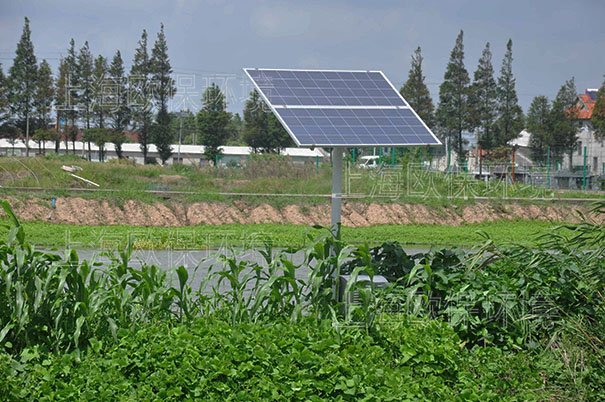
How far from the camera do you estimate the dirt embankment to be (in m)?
19.0

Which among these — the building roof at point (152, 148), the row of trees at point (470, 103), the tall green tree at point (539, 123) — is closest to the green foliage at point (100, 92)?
the building roof at point (152, 148)

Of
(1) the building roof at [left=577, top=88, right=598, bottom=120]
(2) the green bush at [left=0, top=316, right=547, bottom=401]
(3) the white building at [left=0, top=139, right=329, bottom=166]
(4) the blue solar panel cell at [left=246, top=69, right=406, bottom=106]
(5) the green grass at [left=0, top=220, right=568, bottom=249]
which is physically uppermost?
(1) the building roof at [left=577, top=88, right=598, bottom=120]

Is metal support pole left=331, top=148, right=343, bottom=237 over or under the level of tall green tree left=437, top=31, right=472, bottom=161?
under

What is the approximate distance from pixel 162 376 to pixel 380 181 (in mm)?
21372

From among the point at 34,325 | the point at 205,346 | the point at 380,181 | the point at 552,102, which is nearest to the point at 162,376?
the point at 205,346

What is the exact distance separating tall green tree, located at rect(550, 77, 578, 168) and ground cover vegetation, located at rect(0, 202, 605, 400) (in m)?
42.7

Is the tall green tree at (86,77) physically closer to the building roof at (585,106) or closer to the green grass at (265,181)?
the green grass at (265,181)

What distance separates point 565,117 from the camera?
1818 inches

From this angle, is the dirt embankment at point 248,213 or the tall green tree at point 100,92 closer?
the dirt embankment at point 248,213

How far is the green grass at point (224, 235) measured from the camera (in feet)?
47.6

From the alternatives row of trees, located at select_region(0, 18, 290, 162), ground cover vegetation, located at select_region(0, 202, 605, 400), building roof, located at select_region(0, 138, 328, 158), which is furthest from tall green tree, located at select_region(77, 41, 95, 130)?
ground cover vegetation, located at select_region(0, 202, 605, 400)

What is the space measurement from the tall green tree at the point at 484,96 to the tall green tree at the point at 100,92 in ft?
81.2

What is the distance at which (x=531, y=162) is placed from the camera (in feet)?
134

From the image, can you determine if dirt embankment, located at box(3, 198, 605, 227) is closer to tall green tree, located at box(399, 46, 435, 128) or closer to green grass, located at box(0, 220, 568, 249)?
green grass, located at box(0, 220, 568, 249)
